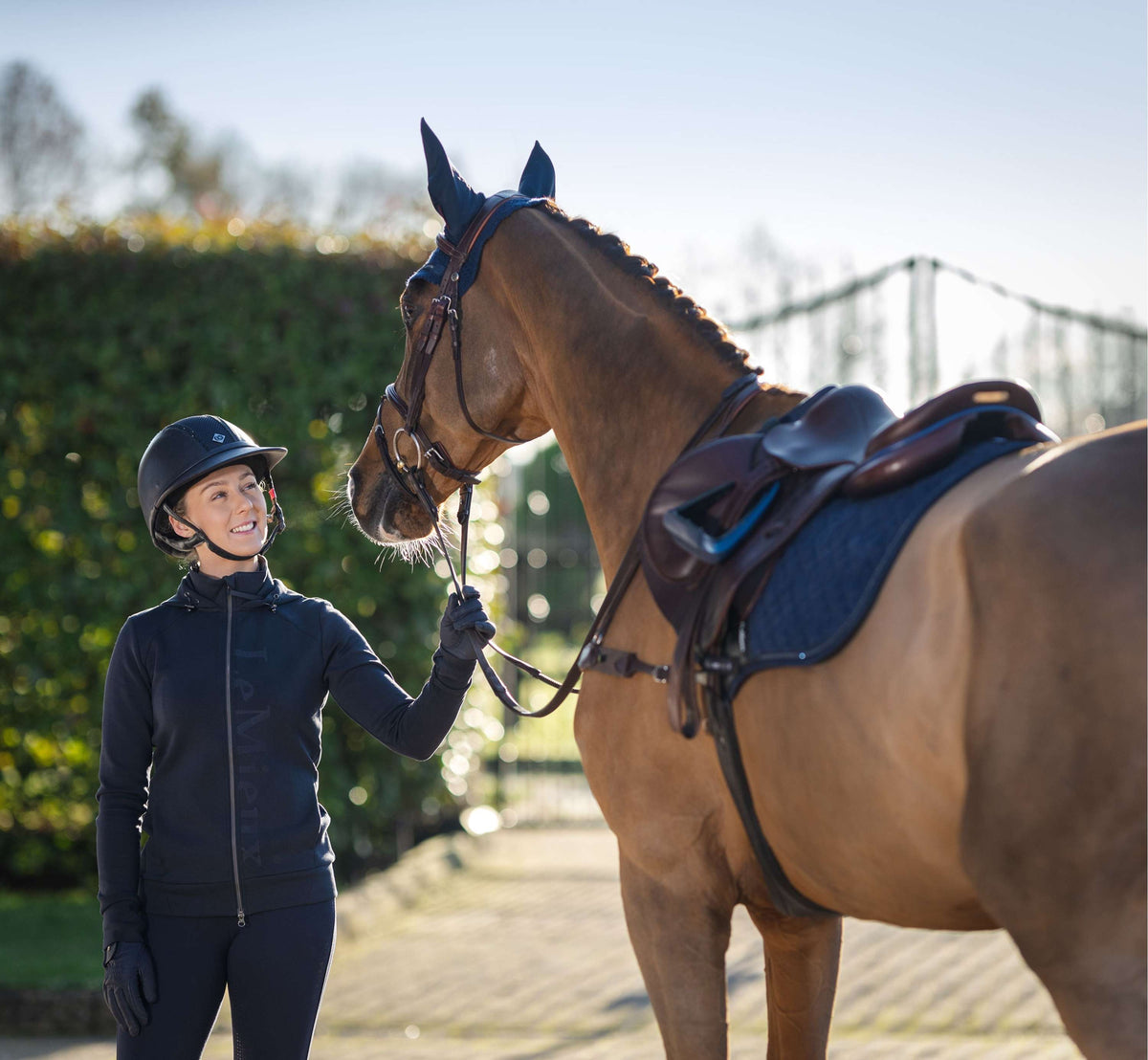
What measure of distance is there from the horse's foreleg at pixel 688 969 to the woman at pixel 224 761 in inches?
25.3

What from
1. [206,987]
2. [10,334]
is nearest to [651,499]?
[206,987]

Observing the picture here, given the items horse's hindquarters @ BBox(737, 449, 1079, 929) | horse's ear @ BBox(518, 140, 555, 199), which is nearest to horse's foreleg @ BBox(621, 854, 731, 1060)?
horse's hindquarters @ BBox(737, 449, 1079, 929)

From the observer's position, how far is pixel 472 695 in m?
6.45

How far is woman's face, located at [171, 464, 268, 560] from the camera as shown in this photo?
102 inches

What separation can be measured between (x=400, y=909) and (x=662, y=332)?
427 centimetres

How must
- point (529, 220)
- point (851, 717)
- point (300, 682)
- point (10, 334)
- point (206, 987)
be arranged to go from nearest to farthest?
point (851, 717) < point (206, 987) < point (300, 682) < point (529, 220) < point (10, 334)

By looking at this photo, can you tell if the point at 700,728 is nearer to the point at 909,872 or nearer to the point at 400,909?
the point at 909,872

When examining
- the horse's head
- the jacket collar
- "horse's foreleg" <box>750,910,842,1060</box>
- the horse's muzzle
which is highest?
the horse's head

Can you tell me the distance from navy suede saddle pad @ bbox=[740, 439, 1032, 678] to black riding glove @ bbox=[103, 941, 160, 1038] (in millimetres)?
1332

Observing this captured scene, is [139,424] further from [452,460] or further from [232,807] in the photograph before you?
[232,807]

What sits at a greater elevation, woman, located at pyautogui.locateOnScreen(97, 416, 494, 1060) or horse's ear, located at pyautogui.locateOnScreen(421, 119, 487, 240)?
horse's ear, located at pyautogui.locateOnScreen(421, 119, 487, 240)

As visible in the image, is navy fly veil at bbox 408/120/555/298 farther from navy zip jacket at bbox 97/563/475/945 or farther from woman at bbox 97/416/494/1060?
navy zip jacket at bbox 97/563/475/945

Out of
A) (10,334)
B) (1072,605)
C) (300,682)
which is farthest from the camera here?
(10,334)

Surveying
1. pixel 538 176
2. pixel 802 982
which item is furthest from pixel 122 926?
pixel 538 176
